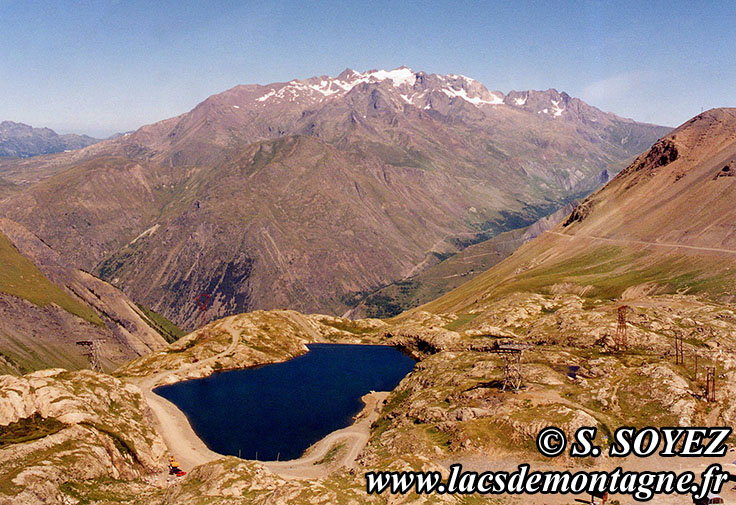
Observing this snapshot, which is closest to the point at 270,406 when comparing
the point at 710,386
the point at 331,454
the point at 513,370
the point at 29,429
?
the point at 331,454

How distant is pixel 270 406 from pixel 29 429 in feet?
246

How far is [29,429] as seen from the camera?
100 meters

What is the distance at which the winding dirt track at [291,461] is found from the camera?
114812mm

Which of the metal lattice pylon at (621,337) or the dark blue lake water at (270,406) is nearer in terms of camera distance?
the dark blue lake water at (270,406)

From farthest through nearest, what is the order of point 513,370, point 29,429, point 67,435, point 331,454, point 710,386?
point 513,370
point 331,454
point 710,386
point 29,429
point 67,435

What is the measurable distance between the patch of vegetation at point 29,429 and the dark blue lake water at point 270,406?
42.0 metres

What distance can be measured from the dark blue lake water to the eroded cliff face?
2241 centimetres

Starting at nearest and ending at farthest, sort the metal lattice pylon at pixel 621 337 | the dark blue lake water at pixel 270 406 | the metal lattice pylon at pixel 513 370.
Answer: the metal lattice pylon at pixel 513 370 → the dark blue lake water at pixel 270 406 → the metal lattice pylon at pixel 621 337

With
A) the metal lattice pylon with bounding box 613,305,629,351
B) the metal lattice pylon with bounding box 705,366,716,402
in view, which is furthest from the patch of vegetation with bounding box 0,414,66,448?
the metal lattice pylon with bounding box 613,305,629,351

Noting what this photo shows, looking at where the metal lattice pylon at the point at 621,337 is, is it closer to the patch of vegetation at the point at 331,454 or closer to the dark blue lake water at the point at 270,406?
the dark blue lake water at the point at 270,406

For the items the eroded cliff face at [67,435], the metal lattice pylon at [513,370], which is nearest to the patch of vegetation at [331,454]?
the eroded cliff face at [67,435]

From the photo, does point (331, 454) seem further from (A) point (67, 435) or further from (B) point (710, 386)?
(B) point (710, 386)

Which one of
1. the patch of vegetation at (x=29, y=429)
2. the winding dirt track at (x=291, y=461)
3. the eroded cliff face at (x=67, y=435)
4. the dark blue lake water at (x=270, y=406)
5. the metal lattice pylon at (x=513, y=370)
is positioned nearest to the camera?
the eroded cliff face at (x=67, y=435)

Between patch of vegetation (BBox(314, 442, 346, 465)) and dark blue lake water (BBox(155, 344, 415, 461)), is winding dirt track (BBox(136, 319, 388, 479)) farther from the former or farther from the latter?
dark blue lake water (BBox(155, 344, 415, 461))
